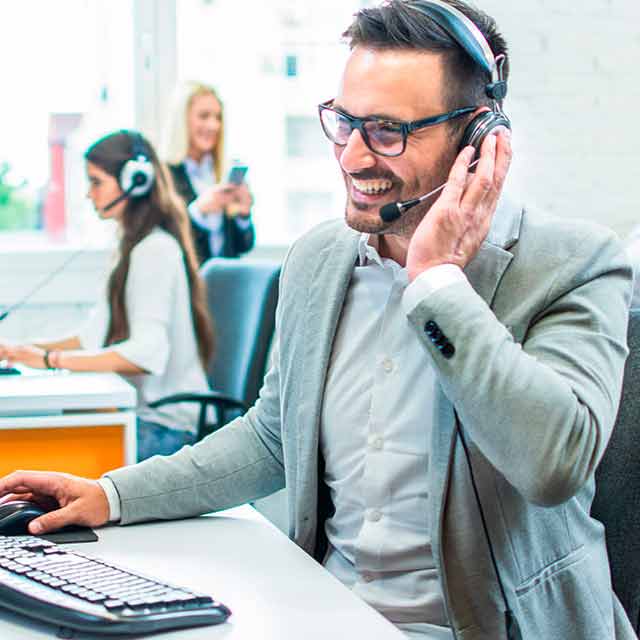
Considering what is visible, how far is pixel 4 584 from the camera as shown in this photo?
0.97m

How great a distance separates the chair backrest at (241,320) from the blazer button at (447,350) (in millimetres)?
1634

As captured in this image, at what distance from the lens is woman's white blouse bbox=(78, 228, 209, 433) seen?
2.90 meters

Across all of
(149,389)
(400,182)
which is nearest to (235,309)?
(149,389)

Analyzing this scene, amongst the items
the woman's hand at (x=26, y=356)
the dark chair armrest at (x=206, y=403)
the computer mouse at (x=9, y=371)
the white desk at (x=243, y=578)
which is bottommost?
the dark chair armrest at (x=206, y=403)

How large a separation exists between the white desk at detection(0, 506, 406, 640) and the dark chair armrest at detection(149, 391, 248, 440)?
4.68 ft

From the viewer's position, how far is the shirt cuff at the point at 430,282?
3.63 ft

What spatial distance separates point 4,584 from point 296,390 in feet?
1.47

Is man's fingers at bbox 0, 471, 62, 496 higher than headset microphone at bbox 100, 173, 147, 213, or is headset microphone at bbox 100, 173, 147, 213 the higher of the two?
headset microphone at bbox 100, 173, 147, 213

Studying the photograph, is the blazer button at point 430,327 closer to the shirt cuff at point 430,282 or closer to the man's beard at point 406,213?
the shirt cuff at point 430,282

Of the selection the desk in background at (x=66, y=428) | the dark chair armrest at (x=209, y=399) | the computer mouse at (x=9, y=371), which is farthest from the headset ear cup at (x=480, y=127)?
the dark chair armrest at (x=209, y=399)

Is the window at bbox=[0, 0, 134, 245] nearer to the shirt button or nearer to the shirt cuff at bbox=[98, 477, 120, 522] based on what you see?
the shirt cuff at bbox=[98, 477, 120, 522]

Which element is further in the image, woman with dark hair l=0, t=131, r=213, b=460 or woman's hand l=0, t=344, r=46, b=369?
woman with dark hair l=0, t=131, r=213, b=460

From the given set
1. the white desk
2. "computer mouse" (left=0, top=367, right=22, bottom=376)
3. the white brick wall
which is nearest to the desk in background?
"computer mouse" (left=0, top=367, right=22, bottom=376)

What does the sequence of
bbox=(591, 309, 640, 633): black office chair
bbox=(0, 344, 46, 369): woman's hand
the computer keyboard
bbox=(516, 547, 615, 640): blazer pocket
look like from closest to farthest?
the computer keyboard < bbox=(516, 547, 615, 640): blazer pocket < bbox=(591, 309, 640, 633): black office chair < bbox=(0, 344, 46, 369): woman's hand
